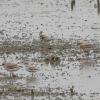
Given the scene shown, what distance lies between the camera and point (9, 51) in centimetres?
2456

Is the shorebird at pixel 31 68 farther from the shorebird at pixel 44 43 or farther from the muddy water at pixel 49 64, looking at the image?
the shorebird at pixel 44 43

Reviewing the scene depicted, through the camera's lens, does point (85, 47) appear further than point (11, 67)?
Yes

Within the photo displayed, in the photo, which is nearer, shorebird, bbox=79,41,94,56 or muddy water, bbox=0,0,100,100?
muddy water, bbox=0,0,100,100

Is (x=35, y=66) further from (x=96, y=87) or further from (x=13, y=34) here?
(x=13, y=34)

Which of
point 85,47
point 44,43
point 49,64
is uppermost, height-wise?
point 44,43

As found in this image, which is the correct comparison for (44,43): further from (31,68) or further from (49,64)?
(31,68)

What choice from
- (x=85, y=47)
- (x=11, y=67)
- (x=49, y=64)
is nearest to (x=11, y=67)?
(x=11, y=67)

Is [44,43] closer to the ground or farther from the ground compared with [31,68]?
farther from the ground

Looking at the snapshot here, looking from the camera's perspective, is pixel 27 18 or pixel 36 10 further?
pixel 36 10

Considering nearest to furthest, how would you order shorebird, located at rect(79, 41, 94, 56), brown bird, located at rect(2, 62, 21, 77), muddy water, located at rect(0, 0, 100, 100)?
muddy water, located at rect(0, 0, 100, 100) < brown bird, located at rect(2, 62, 21, 77) < shorebird, located at rect(79, 41, 94, 56)

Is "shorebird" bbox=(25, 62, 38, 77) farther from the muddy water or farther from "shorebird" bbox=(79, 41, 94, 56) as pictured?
"shorebird" bbox=(79, 41, 94, 56)

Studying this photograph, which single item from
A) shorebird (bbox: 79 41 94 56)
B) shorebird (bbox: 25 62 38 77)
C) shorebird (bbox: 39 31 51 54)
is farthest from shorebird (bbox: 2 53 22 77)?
shorebird (bbox: 79 41 94 56)

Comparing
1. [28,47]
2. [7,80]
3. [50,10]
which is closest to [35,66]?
[7,80]

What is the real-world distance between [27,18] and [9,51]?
10.7 metres
